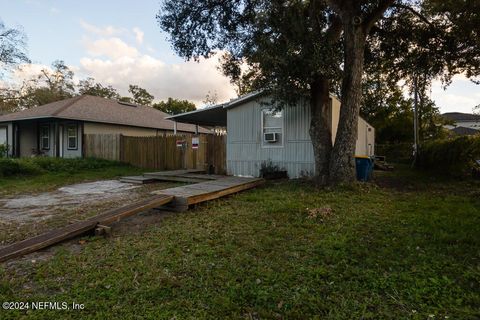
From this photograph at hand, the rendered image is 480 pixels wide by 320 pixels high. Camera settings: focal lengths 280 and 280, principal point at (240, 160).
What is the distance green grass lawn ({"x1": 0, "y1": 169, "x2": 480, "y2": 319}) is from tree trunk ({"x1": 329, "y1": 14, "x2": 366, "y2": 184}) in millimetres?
2679

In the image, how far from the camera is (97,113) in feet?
56.1

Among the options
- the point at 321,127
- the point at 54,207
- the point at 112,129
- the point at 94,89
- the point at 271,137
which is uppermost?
the point at 94,89

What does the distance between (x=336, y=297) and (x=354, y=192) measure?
4.96 m

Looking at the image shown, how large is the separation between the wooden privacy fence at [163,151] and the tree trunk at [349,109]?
5.32 metres

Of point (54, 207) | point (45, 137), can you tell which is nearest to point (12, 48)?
point (45, 137)

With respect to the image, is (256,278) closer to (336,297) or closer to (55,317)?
(336,297)

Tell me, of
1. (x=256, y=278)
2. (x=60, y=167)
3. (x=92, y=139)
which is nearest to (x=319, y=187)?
Answer: (x=256, y=278)

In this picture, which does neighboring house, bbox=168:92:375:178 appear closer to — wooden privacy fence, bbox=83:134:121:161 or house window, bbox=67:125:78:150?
wooden privacy fence, bbox=83:134:121:161

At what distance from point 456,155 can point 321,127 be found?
5413 millimetres

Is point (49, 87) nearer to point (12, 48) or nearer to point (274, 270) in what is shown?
point (12, 48)

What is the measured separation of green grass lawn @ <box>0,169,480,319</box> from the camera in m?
2.38

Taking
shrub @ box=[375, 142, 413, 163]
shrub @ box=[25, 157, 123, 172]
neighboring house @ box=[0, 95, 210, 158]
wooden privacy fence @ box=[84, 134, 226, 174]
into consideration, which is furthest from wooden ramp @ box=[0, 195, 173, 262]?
shrub @ box=[375, 142, 413, 163]

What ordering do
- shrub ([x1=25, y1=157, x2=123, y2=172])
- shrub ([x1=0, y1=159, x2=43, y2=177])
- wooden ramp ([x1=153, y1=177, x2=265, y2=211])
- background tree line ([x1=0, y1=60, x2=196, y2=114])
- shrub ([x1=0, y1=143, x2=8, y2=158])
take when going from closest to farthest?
1. wooden ramp ([x1=153, y1=177, x2=265, y2=211])
2. shrub ([x1=0, y1=159, x2=43, y2=177])
3. shrub ([x1=25, y1=157, x2=123, y2=172])
4. shrub ([x1=0, y1=143, x2=8, y2=158])
5. background tree line ([x1=0, y1=60, x2=196, y2=114])

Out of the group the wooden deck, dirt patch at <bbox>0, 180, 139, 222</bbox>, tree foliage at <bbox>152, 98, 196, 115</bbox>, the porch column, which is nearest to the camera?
the wooden deck
